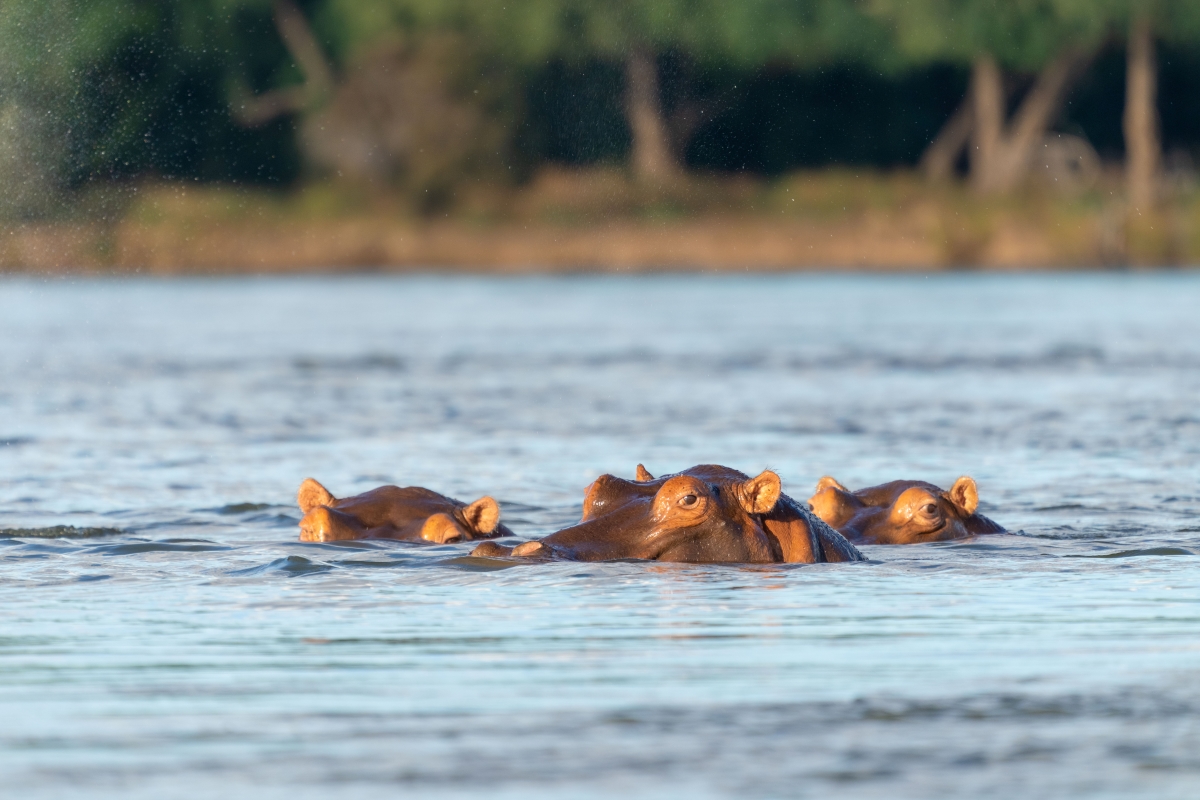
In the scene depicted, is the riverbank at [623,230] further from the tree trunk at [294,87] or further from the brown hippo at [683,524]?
the brown hippo at [683,524]

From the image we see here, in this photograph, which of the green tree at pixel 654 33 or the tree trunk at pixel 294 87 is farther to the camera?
the tree trunk at pixel 294 87

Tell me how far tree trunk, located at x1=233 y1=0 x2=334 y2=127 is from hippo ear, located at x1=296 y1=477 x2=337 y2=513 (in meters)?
49.4

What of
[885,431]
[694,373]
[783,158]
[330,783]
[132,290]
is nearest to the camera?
[330,783]

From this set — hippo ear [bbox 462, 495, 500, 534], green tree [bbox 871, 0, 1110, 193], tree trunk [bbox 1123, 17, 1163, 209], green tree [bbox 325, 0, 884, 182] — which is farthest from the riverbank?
hippo ear [bbox 462, 495, 500, 534]

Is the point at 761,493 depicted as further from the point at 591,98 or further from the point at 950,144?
the point at 591,98

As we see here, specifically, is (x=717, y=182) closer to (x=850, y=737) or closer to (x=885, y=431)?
(x=885, y=431)

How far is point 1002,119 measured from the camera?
5731cm

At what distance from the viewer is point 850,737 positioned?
6289 mm

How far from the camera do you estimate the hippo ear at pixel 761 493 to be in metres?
8.70

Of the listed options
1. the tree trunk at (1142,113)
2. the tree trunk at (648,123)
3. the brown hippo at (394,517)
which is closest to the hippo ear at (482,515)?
the brown hippo at (394,517)

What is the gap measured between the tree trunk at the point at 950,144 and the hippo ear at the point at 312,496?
1808 inches

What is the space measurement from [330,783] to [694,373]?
17.6 meters

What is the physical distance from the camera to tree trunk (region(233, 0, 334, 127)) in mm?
59625

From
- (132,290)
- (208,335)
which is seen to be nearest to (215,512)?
(208,335)
